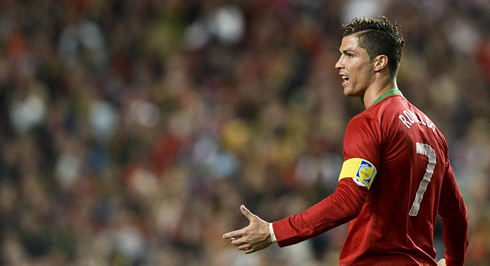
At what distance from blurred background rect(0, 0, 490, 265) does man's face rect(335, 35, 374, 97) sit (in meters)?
4.20

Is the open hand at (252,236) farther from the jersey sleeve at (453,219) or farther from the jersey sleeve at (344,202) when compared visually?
the jersey sleeve at (453,219)

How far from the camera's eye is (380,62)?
390 centimetres

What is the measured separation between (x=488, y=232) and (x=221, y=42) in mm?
4071

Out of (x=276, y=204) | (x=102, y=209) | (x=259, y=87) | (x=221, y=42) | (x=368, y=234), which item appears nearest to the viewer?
(x=368, y=234)

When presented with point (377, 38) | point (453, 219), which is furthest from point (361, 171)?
point (453, 219)

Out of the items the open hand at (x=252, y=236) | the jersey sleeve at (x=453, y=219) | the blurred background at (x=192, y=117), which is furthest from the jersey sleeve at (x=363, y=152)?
the blurred background at (x=192, y=117)

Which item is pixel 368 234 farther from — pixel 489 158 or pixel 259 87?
pixel 259 87

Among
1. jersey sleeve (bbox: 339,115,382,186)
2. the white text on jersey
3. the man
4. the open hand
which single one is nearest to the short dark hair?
the man

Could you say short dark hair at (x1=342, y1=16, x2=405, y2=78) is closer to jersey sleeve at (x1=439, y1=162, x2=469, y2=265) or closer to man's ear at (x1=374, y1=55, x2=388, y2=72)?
man's ear at (x1=374, y1=55, x2=388, y2=72)

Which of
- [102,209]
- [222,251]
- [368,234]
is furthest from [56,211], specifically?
[368,234]

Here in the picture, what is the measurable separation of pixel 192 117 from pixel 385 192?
621cm

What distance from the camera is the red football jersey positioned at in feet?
11.8

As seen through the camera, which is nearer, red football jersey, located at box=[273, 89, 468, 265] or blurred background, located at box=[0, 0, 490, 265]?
red football jersey, located at box=[273, 89, 468, 265]

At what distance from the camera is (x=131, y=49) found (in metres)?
10.8
